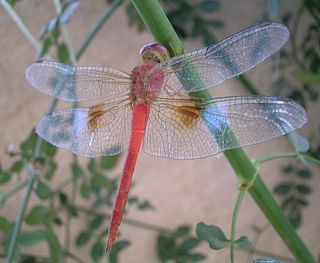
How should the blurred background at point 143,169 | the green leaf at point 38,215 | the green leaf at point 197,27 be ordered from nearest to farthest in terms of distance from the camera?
the green leaf at point 38,215 < the blurred background at point 143,169 < the green leaf at point 197,27

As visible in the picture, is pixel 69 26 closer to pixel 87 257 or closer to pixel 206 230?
pixel 87 257

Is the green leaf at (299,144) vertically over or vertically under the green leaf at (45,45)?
under

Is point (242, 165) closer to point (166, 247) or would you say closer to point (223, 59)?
point (223, 59)

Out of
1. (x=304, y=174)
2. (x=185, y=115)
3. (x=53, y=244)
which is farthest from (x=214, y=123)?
(x=304, y=174)

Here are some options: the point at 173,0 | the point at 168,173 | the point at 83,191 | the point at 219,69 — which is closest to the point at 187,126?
the point at 219,69

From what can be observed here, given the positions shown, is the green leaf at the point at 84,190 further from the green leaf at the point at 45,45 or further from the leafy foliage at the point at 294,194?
the leafy foliage at the point at 294,194

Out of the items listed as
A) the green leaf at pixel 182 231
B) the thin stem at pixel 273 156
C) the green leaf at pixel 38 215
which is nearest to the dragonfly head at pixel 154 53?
the thin stem at pixel 273 156
